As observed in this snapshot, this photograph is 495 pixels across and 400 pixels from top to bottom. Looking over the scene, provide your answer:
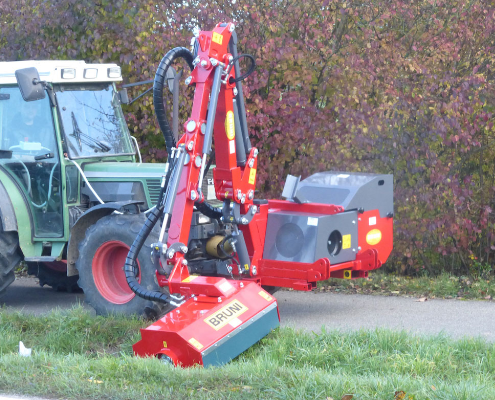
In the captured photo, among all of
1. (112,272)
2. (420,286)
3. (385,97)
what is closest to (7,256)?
(112,272)

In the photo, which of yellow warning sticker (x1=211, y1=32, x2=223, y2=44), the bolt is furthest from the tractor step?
yellow warning sticker (x1=211, y1=32, x2=223, y2=44)

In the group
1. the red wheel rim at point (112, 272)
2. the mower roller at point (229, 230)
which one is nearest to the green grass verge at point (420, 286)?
the mower roller at point (229, 230)

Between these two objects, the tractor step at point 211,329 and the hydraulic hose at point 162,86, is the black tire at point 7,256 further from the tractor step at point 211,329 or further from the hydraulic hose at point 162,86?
the tractor step at point 211,329

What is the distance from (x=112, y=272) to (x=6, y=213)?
133 centimetres

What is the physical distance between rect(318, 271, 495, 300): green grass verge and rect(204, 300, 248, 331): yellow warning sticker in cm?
374

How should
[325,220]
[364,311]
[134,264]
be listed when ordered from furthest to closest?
1. [364,311]
2. [325,220]
3. [134,264]

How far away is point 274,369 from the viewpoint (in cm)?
514

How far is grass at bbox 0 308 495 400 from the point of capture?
4.78 meters

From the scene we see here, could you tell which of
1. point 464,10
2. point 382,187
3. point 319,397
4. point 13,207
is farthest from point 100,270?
point 464,10

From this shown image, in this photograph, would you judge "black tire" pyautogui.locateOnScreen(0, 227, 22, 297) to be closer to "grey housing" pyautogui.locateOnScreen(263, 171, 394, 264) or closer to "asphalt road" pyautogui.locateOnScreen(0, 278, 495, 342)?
"asphalt road" pyautogui.locateOnScreen(0, 278, 495, 342)

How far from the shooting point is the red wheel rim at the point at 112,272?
7441mm

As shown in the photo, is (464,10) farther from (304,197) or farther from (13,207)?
(13,207)

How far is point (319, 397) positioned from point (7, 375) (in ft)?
7.13

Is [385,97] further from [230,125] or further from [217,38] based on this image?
[217,38]
